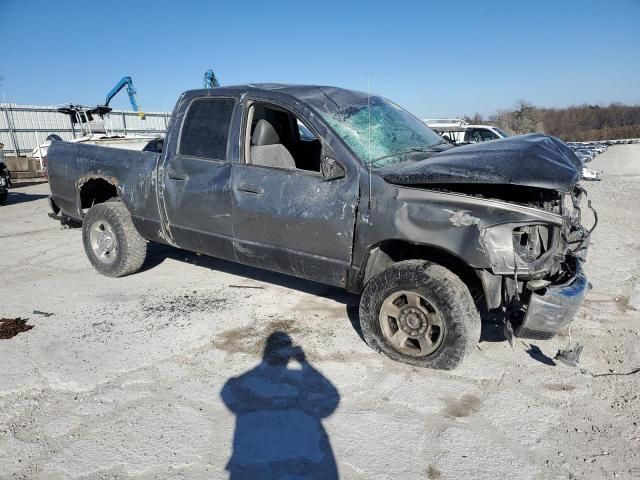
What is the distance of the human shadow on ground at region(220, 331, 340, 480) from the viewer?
7.59 feet

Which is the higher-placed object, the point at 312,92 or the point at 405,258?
the point at 312,92

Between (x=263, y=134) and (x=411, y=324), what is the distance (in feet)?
7.19

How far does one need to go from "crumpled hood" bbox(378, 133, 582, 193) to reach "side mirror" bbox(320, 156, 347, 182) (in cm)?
31

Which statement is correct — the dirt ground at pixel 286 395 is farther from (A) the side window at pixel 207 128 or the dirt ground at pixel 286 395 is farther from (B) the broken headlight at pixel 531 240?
(A) the side window at pixel 207 128

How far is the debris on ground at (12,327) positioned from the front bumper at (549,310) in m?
4.01

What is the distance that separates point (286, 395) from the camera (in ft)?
9.66

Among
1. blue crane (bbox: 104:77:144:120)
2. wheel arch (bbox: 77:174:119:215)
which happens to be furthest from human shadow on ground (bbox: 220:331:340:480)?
blue crane (bbox: 104:77:144:120)

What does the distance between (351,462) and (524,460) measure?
2.95ft

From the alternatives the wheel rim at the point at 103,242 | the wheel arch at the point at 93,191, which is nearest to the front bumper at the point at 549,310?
the wheel rim at the point at 103,242

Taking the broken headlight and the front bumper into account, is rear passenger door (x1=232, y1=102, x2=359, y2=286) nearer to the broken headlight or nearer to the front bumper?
the broken headlight

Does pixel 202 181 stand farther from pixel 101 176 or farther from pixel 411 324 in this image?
pixel 411 324

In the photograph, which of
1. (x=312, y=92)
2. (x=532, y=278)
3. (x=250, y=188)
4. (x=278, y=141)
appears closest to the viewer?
(x=532, y=278)

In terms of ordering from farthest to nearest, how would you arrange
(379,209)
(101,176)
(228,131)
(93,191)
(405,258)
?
1. (93,191)
2. (101,176)
3. (228,131)
4. (405,258)
5. (379,209)

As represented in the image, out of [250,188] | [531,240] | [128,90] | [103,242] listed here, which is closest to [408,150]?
[531,240]
